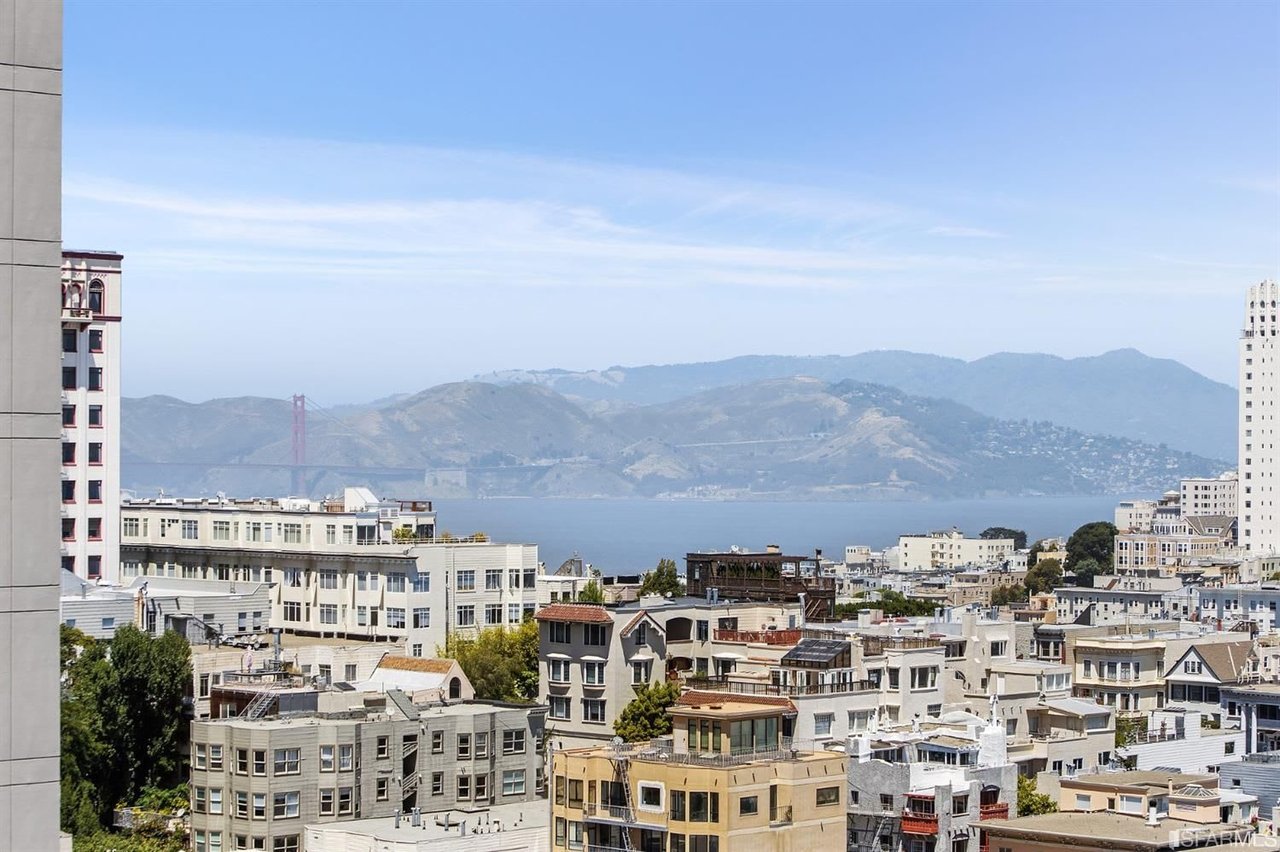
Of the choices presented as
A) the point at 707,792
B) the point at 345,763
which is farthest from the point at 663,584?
the point at 707,792

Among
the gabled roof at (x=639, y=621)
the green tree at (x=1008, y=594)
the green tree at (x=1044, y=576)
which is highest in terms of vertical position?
the gabled roof at (x=639, y=621)

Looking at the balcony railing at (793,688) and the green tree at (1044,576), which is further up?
the balcony railing at (793,688)

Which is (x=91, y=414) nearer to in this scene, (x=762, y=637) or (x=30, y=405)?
(x=762, y=637)

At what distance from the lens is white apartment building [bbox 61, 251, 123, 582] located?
8038cm

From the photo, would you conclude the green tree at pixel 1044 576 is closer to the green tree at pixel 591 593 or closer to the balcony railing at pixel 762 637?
the green tree at pixel 591 593

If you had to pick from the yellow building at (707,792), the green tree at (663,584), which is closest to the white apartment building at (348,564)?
the green tree at (663,584)

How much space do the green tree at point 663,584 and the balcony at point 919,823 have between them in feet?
126

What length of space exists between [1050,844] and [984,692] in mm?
20038

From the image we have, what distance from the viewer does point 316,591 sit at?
80.7 meters

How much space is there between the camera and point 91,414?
269ft

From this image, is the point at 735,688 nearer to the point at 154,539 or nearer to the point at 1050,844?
the point at 1050,844

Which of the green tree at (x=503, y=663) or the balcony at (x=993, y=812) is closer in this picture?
the balcony at (x=993, y=812)

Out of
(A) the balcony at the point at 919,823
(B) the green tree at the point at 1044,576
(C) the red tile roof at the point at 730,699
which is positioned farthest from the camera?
(B) the green tree at the point at 1044,576

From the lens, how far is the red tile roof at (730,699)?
46950mm
